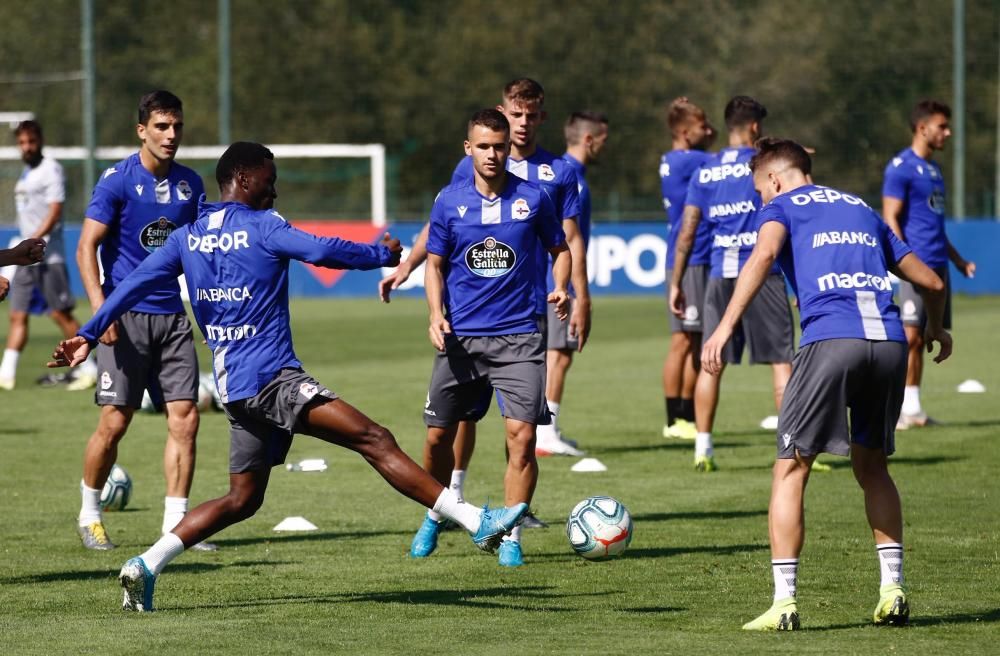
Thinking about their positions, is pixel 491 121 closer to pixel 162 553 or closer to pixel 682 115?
pixel 162 553

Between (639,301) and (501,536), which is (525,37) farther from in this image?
(501,536)

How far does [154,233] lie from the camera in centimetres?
888

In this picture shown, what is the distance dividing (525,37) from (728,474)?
3471 centimetres

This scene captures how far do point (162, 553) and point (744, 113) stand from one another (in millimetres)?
5954

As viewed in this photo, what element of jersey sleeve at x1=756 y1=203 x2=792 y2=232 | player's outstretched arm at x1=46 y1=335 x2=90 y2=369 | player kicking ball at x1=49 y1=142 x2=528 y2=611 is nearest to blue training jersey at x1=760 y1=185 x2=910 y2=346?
jersey sleeve at x1=756 y1=203 x2=792 y2=232

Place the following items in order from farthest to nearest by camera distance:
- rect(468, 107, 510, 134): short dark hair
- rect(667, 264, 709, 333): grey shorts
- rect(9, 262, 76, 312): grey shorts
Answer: rect(9, 262, 76, 312): grey shorts
rect(667, 264, 709, 333): grey shorts
rect(468, 107, 510, 134): short dark hair

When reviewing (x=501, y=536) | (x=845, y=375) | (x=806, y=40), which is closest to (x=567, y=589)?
(x=501, y=536)

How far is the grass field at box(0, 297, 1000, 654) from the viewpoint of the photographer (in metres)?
6.66

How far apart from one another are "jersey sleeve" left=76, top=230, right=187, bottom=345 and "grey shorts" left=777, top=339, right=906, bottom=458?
258 centimetres

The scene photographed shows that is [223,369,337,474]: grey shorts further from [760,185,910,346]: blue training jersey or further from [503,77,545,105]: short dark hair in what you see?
[503,77,545,105]: short dark hair

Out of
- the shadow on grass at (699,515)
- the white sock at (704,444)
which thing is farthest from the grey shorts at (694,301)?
the shadow on grass at (699,515)

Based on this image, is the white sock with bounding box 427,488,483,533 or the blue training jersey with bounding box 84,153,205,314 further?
the blue training jersey with bounding box 84,153,205,314

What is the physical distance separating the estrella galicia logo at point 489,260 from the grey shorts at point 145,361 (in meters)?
1.50

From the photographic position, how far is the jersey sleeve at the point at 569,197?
30.8 feet
